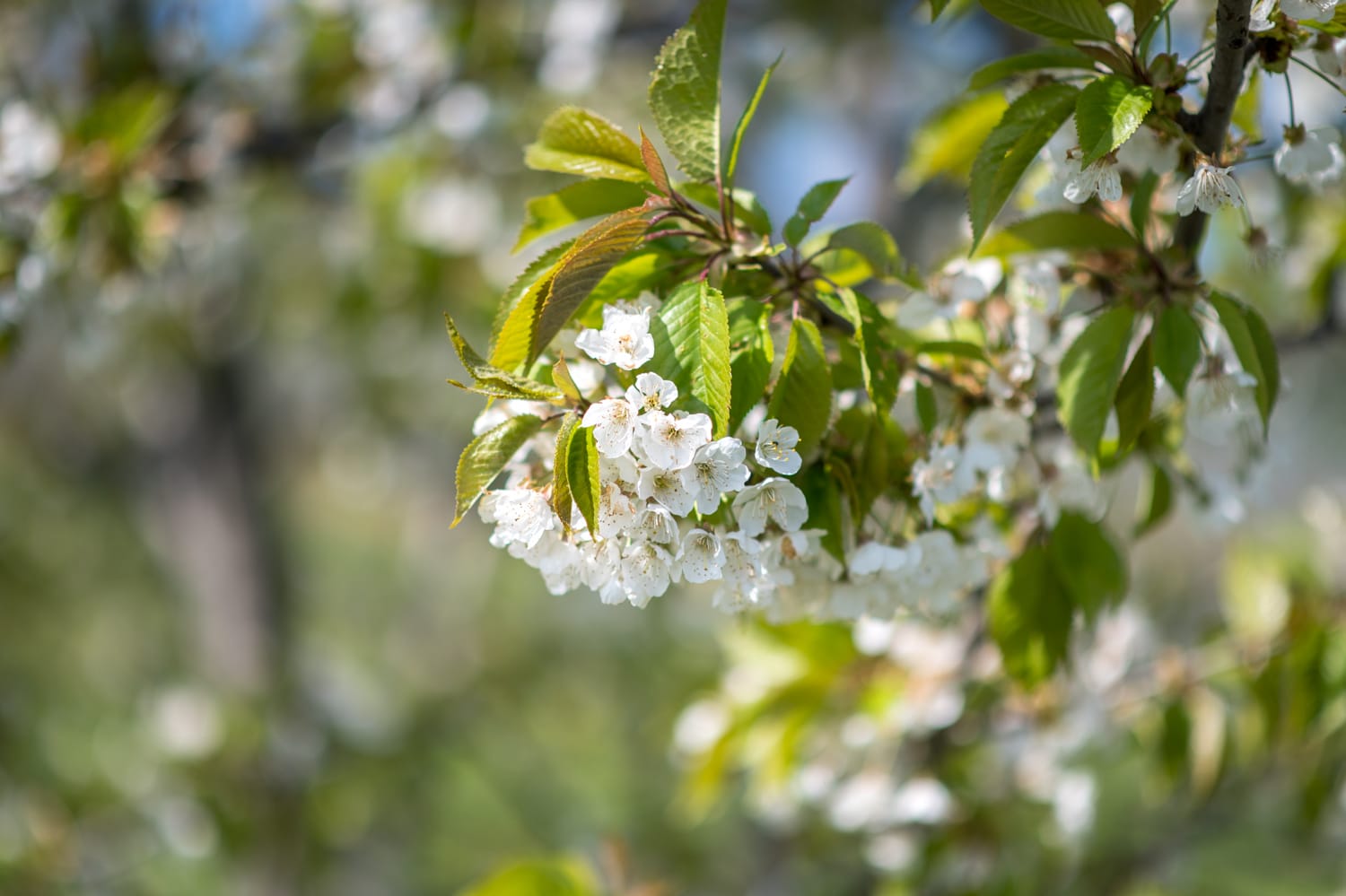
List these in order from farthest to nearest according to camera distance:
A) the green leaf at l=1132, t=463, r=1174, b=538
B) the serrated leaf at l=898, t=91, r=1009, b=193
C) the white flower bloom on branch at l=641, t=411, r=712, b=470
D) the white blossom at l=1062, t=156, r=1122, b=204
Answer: the serrated leaf at l=898, t=91, r=1009, b=193, the green leaf at l=1132, t=463, r=1174, b=538, the white blossom at l=1062, t=156, r=1122, b=204, the white flower bloom on branch at l=641, t=411, r=712, b=470

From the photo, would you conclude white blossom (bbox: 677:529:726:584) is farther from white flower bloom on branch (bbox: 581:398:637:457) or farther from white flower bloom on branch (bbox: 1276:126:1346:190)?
white flower bloom on branch (bbox: 1276:126:1346:190)

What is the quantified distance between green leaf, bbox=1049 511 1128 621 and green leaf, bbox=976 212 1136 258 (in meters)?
0.24

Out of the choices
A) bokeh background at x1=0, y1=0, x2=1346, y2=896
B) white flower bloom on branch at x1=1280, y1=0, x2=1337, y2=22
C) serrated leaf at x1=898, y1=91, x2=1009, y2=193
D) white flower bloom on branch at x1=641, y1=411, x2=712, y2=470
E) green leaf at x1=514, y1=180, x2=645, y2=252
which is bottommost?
white flower bloom on branch at x1=641, y1=411, x2=712, y2=470

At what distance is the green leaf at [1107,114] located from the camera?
2.00 feet

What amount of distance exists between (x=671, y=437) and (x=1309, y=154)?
543 millimetres

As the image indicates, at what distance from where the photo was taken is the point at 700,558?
0.65 m

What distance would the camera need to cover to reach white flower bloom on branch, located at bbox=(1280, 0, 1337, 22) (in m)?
0.64

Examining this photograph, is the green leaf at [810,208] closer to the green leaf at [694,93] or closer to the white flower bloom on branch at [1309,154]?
the green leaf at [694,93]

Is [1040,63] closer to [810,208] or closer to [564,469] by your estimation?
[810,208]

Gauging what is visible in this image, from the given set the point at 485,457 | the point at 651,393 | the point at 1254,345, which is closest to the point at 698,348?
the point at 651,393

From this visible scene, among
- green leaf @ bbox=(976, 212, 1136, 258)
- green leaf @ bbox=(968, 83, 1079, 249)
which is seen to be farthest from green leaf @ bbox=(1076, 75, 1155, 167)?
green leaf @ bbox=(976, 212, 1136, 258)

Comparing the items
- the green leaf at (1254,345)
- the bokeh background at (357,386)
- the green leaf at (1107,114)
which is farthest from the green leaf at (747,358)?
the bokeh background at (357,386)

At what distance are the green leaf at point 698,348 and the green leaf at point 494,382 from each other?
0.08 m

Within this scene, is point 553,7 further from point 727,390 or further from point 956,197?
point 727,390
